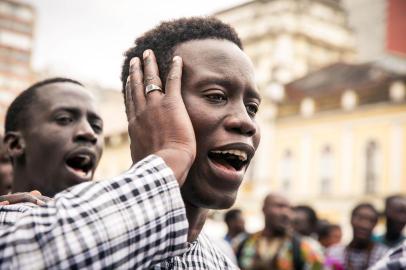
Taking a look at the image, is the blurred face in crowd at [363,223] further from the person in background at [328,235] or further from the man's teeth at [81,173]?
the man's teeth at [81,173]

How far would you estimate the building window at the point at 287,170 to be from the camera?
2992cm

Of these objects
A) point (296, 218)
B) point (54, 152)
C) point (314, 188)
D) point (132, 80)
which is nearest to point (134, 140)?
point (132, 80)

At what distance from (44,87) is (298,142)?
27439mm

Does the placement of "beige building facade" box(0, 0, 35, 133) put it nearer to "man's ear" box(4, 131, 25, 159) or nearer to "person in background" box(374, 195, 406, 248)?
"person in background" box(374, 195, 406, 248)

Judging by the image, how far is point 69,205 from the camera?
1.16 meters

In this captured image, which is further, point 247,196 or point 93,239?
point 247,196

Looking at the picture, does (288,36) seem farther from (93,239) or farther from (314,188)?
(93,239)

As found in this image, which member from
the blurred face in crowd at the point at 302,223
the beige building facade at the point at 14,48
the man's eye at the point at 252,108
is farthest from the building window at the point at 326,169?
the beige building facade at the point at 14,48

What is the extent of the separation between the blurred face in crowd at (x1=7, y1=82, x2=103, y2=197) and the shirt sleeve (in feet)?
4.20

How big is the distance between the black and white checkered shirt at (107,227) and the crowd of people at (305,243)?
161 inches

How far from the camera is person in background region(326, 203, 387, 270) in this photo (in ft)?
20.0

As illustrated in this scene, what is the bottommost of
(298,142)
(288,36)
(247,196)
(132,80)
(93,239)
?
(247,196)

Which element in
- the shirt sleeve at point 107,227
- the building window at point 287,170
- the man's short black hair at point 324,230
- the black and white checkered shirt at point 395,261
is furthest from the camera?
the building window at point 287,170

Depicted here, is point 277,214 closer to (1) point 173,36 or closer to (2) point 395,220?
(2) point 395,220
